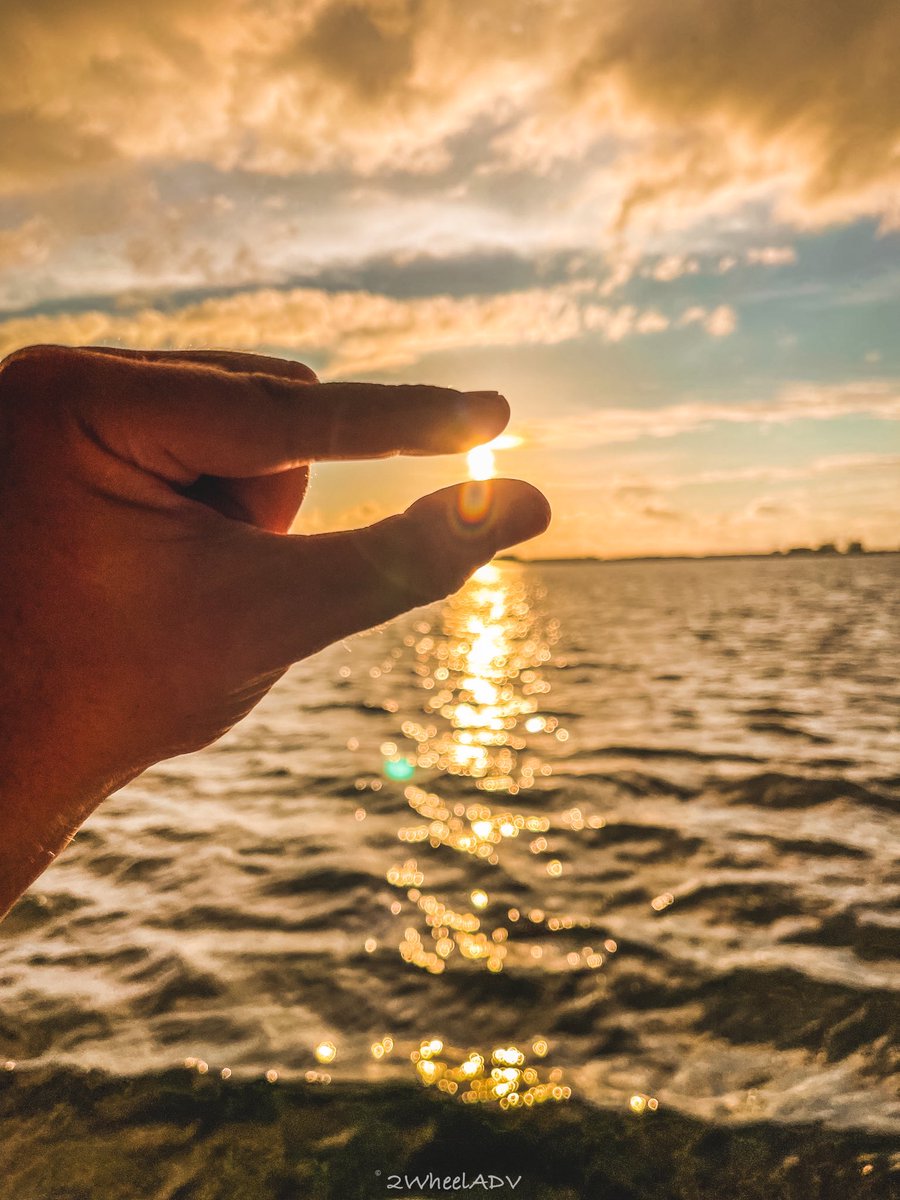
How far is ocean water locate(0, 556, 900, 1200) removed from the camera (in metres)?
3.57

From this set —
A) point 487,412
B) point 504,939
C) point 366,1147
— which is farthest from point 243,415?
point 504,939

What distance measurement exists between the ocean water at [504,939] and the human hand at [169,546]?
8.88ft

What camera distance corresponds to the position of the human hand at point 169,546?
1299mm

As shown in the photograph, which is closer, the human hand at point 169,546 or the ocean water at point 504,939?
the human hand at point 169,546

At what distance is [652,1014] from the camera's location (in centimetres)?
412

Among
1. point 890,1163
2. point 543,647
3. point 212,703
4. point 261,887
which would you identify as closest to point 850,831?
point 890,1163

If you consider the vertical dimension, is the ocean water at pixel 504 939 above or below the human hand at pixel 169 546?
below

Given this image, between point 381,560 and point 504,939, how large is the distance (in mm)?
4313

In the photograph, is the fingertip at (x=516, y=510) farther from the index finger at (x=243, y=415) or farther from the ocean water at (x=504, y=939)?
the ocean water at (x=504, y=939)

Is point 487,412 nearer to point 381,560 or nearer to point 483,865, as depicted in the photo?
point 381,560

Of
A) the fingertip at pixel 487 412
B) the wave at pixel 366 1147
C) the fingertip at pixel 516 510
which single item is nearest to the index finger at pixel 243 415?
the fingertip at pixel 487 412

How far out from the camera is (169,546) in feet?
4.55

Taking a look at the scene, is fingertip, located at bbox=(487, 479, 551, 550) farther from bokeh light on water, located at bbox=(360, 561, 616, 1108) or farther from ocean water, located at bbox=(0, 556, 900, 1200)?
bokeh light on water, located at bbox=(360, 561, 616, 1108)

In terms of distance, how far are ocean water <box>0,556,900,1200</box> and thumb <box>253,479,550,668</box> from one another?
2.89 m
